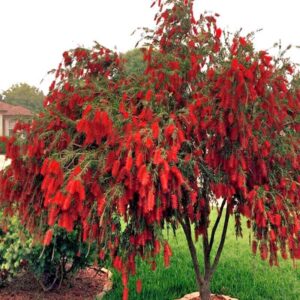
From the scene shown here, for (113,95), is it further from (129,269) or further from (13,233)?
(13,233)

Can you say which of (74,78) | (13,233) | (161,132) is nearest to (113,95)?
(74,78)

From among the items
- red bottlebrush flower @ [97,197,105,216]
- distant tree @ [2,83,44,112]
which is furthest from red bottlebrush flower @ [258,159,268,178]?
distant tree @ [2,83,44,112]

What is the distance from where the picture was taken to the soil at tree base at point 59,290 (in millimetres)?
6468

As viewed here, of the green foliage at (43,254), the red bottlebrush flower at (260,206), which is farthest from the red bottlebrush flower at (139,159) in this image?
the green foliage at (43,254)

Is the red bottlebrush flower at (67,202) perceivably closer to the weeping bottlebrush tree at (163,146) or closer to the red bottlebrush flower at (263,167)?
the weeping bottlebrush tree at (163,146)

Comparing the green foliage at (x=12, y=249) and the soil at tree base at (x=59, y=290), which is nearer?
the green foliage at (x=12, y=249)

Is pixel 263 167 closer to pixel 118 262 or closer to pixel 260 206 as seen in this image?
pixel 260 206

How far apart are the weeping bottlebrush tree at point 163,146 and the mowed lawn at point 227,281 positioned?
201cm

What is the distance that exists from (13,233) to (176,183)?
3.57 meters

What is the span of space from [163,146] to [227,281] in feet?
13.5

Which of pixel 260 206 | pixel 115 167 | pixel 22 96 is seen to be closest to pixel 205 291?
pixel 260 206

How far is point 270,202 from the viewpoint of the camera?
3861 millimetres

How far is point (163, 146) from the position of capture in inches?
130

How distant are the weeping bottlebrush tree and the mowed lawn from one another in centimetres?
201
